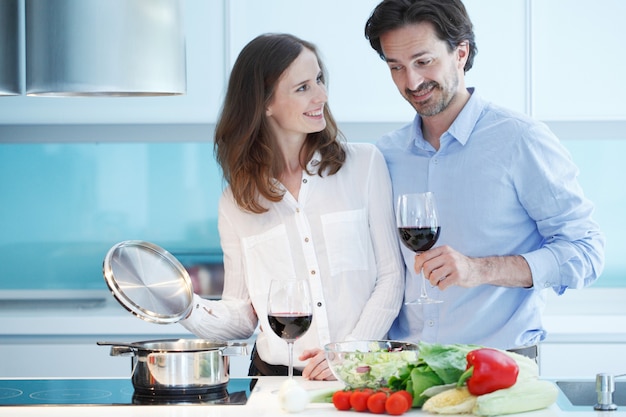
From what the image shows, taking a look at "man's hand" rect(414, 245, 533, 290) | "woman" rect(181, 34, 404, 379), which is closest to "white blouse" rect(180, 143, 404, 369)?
"woman" rect(181, 34, 404, 379)

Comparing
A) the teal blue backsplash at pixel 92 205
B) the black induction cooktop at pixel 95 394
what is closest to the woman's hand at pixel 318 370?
the black induction cooktop at pixel 95 394

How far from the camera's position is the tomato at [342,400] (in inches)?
80.1

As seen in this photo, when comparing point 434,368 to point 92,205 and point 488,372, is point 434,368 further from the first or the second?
point 92,205

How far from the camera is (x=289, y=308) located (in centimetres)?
211

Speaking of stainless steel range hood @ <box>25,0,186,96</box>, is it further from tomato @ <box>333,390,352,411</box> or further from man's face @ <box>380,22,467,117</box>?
tomato @ <box>333,390,352,411</box>

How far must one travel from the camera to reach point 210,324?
2.65m

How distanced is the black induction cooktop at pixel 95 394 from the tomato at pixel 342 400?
0.75 feet

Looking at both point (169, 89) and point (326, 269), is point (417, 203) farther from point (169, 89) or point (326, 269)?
point (169, 89)

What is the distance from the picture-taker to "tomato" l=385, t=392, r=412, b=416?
6.42 feet

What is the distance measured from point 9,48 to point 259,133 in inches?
28.8

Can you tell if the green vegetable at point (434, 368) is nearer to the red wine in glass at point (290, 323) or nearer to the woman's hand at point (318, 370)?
the red wine in glass at point (290, 323)

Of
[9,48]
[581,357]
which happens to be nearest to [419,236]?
[9,48]

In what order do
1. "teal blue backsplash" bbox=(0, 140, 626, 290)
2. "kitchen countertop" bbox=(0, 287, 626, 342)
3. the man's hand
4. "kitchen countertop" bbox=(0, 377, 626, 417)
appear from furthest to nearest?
"teal blue backsplash" bbox=(0, 140, 626, 290) < "kitchen countertop" bbox=(0, 287, 626, 342) < the man's hand < "kitchen countertop" bbox=(0, 377, 626, 417)

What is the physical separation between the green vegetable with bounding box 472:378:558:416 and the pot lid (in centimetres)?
75
